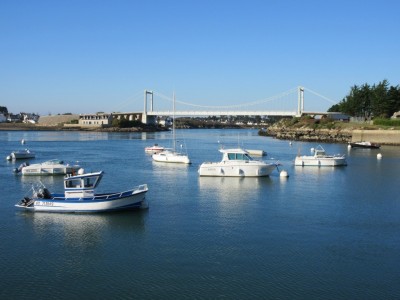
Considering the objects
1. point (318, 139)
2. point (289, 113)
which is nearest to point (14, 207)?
point (318, 139)

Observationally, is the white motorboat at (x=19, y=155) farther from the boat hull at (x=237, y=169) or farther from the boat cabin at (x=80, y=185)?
the boat cabin at (x=80, y=185)

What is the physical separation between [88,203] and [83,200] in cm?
23

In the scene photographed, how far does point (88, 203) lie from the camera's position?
58.7ft

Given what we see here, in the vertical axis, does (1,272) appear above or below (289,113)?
below

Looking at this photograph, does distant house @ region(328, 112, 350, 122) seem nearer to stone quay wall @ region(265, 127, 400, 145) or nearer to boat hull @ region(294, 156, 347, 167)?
stone quay wall @ region(265, 127, 400, 145)

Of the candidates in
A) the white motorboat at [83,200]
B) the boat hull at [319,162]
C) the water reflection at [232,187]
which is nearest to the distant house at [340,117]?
the boat hull at [319,162]

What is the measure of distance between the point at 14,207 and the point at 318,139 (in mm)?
59695

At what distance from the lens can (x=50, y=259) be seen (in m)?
13.2

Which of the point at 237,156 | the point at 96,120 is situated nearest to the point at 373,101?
the point at 237,156

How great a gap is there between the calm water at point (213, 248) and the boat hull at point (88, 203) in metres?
0.31

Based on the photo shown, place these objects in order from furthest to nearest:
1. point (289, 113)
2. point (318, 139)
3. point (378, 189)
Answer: point (289, 113) → point (318, 139) → point (378, 189)

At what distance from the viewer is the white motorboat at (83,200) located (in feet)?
58.9

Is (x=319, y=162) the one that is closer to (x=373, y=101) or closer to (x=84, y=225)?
(x=84, y=225)

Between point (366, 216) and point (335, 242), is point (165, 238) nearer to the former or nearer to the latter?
point (335, 242)
